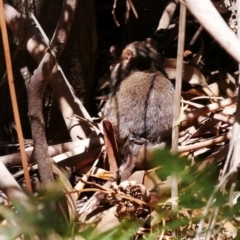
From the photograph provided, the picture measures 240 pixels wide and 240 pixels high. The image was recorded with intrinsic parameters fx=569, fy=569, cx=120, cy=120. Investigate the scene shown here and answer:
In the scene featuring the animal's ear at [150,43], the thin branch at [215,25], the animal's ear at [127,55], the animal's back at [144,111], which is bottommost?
the animal's back at [144,111]

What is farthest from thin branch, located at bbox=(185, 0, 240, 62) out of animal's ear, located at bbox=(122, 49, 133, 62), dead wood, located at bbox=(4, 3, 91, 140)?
animal's ear, located at bbox=(122, 49, 133, 62)

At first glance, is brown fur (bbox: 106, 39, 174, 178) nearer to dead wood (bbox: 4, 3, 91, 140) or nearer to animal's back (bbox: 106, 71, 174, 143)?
animal's back (bbox: 106, 71, 174, 143)

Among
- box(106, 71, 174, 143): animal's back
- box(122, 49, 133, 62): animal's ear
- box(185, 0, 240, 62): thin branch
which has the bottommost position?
box(106, 71, 174, 143): animal's back

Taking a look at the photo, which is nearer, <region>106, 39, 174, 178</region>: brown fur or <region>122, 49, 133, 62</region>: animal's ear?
<region>106, 39, 174, 178</region>: brown fur

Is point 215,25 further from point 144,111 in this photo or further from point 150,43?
point 150,43

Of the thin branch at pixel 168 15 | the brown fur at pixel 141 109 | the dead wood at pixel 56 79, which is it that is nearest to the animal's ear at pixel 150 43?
the thin branch at pixel 168 15

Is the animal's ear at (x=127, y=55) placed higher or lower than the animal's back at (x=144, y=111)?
higher

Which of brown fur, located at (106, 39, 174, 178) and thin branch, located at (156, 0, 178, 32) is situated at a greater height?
thin branch, located at (156, 0, 178, 32)

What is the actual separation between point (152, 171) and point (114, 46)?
126 centimetres

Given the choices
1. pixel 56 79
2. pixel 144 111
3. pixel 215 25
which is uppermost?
pixel 215 25

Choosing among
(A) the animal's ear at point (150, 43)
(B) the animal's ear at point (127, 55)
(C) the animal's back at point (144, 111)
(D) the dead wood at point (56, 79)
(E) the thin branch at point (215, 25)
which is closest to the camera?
(E) the thin branch at point (215, 25)

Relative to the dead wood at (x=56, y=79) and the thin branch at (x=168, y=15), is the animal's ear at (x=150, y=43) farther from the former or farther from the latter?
the dead wood at (x=56, y=79)

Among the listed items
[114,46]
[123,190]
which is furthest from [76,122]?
[114,46]

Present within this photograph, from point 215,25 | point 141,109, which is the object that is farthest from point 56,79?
point 215,25
